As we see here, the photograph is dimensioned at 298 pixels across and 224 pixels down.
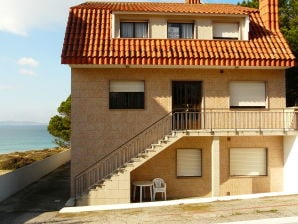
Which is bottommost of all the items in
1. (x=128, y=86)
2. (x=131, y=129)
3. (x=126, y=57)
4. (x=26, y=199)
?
(x=26, y=199)

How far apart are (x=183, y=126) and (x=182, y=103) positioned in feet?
4.03

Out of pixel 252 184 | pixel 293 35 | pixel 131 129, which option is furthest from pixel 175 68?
pixel 293 35

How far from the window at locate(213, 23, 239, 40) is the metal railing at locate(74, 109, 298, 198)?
13.8 feet

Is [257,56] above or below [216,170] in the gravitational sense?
above

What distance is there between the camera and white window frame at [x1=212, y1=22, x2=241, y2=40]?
2005 centimetres

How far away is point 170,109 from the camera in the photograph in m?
18.7

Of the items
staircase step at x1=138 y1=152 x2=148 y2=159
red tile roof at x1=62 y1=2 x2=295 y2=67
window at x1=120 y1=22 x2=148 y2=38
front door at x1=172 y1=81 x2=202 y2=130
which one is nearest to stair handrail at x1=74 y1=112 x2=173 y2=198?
front door at x1=172 y1=81 x2=202 y2=130

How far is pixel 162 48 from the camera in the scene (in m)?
18.6

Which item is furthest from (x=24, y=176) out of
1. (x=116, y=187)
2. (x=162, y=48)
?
(x=162, y=48)

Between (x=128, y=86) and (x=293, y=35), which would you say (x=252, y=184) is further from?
(x=293, y=35)

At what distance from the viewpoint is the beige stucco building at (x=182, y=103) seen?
1812cm

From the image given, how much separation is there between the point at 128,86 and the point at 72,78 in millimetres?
2813

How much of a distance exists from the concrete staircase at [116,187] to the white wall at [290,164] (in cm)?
649

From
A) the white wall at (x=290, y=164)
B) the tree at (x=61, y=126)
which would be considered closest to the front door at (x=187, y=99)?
the white wall at (x=290, y=164)
